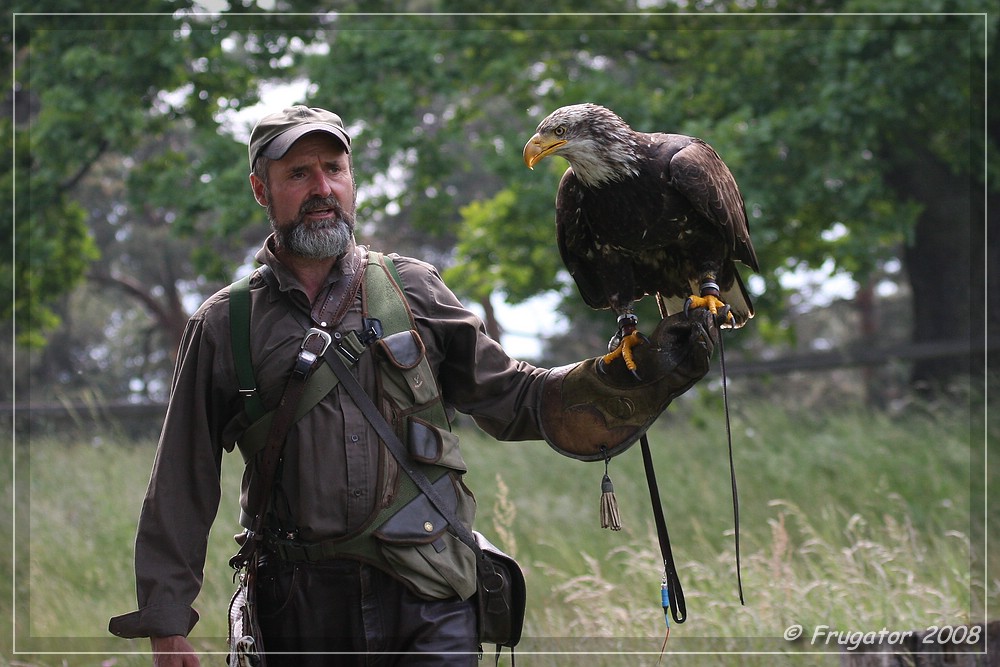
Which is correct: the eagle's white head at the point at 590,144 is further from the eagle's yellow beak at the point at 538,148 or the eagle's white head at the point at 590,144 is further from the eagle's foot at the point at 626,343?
the eagle's foot at the point at 626,343

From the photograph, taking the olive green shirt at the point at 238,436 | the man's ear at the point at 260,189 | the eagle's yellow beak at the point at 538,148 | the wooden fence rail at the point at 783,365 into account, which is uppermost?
the eagle's yellow beak at the point at 538,148

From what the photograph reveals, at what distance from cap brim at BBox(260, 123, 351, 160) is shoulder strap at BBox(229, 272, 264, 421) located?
35cm

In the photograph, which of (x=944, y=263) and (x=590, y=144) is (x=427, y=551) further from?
(x=944, y=263)

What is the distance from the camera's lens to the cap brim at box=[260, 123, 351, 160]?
7.73 feet

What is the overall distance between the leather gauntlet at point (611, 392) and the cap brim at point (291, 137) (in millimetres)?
852

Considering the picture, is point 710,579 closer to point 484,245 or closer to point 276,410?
point 276,410

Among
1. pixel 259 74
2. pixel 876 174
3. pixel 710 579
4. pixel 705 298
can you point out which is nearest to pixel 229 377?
pixel 705 298

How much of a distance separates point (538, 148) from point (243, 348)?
3.76 ft

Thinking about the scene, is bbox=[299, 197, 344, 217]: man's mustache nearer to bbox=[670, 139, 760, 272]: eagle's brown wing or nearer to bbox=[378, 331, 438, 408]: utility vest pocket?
bbox=[378, 331, 438, 408]: utility vest pocket

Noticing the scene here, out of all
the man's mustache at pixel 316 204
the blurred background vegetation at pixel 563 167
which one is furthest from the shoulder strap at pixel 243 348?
the blurred background vegetation at pixel 563 167

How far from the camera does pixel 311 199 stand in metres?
2.42

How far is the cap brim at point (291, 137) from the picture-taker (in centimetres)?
236

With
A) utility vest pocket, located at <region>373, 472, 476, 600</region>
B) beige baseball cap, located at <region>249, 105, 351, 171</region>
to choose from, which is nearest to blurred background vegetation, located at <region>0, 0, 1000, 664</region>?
utility vest pocket, located at <region>373, 472, 476, 600</region>

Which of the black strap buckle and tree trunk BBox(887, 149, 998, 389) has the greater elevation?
the black strap buckle
